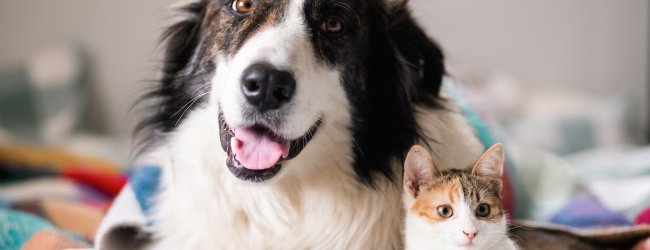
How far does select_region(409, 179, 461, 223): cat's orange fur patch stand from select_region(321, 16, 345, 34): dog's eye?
36 centimetres

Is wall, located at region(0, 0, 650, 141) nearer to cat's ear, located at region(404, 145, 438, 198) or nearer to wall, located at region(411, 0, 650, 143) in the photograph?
wall, located at region(411, 0, 650, 143)

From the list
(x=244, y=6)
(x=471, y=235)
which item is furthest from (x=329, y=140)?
(x=471, y=235)

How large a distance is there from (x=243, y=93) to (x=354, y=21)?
0.91ft

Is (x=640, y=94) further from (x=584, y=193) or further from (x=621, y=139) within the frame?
(x=584, y=193)

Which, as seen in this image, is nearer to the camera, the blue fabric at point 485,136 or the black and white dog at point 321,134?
the black and white dog at point 321,134

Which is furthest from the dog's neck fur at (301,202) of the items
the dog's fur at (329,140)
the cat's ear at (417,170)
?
the cat's ear at (417,170)

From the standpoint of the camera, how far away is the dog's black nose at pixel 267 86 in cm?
98

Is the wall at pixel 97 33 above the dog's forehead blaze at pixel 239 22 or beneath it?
beneath

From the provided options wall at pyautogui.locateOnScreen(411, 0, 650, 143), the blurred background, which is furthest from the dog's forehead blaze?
wall at pyautogui.locateOnScreen(411, 0, 650, 143)

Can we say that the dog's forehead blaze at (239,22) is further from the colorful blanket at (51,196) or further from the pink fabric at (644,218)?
the pink fabric at (644,218)

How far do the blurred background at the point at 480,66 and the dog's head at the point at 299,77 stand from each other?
6.26ft

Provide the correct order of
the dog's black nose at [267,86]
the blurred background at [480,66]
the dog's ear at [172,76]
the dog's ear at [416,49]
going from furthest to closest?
the blurred background at [480,66] → the dog's ear at [172,76] → the dog's ear at [416,49] → the dog's black nose at [267,86]

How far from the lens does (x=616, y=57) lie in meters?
3.49

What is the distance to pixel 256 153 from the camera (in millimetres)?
1052
